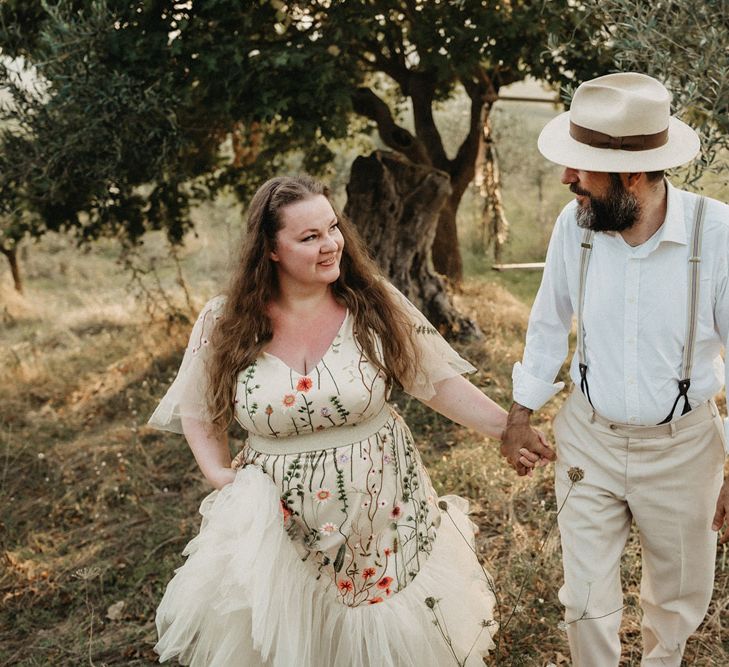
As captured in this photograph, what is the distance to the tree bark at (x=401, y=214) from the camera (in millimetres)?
7395

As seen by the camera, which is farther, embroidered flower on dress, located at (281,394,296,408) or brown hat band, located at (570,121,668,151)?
embroidered flower on dress, located at (281,394,296,408)

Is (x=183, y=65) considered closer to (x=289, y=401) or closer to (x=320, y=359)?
(x=320, y=359)

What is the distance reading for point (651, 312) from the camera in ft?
9.12

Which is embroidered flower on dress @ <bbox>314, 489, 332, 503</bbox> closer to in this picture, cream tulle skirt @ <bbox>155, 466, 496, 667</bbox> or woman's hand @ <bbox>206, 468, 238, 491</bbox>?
cream tulle skirt @ <bbox>155, 466, 496, 667</bbox>

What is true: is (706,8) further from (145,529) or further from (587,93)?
(145,529)

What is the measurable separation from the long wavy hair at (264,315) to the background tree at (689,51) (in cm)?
206

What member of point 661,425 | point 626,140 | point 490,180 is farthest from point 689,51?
point 490,180

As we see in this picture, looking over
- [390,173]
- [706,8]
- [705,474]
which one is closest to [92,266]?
[390,173]

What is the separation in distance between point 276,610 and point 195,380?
3.11 feet

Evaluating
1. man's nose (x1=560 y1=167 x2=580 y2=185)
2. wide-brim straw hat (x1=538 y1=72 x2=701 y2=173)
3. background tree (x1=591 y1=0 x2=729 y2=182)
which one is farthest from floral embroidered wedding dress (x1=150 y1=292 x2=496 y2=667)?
Answer: background tree (x1=591 y1=0 x2=729 y2=182)

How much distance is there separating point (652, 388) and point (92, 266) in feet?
56.8

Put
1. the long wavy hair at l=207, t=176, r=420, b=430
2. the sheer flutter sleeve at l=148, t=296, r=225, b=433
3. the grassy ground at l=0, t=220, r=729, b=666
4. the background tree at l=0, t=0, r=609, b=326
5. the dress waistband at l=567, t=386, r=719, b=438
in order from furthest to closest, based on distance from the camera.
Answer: the background tree at l=0, t=0, r=609, b=326 < the grassy ground at l=0, t=220, r=729, b=666 < the sheer flutter sleeve at l=148, t=296, r=225, b=433 < the long wavy hair at l=207, t=176, r=420, b=430 < the dress waistband at l=567, t=386, r=719, b=438

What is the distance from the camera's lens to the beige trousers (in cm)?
287

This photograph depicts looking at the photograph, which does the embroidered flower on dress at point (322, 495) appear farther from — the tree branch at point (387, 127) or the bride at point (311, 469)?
the tree branch at point (387, 127)
